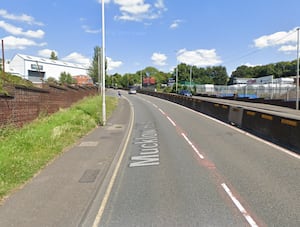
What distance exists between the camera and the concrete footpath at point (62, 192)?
506cm

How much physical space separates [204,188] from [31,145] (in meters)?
6.30

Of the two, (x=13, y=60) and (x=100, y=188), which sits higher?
(x=13, y=60)

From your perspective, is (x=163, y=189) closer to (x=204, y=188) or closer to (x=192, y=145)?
(x=204, y=188)

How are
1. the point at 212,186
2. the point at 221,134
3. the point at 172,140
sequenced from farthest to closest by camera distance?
the point at 221,134 → the point at 172,140 → the point at 212,186

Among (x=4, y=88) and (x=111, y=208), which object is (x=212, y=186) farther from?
(x=4, y=88)

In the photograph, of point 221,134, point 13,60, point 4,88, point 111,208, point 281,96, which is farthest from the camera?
point 13,60

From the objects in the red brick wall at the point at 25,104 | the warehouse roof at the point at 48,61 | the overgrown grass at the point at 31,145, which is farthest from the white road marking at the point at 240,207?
the warehouse roof at the point at 48,61

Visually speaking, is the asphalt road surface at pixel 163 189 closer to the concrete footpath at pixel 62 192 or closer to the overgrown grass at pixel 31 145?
the concrete footpath at pixel 62 192

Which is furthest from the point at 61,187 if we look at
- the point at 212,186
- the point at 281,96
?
the point at 281,96

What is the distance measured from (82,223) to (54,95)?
54.6ft

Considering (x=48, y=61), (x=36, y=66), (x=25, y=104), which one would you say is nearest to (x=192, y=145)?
(x=25, y=104)

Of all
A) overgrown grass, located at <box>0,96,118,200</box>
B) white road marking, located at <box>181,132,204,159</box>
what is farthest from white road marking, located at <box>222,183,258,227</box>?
overgrown grass, located at <box>0,96,118,200</box>

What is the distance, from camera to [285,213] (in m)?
5.14

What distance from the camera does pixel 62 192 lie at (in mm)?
6391
